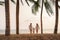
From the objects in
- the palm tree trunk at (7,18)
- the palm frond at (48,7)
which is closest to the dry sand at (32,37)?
the palm tree trunk at (7,18)

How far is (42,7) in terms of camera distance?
1.28 meters

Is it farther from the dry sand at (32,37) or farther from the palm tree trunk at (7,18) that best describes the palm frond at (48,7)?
the palm tree trunk at (7,18)

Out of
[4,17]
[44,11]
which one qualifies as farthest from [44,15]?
[4,17]

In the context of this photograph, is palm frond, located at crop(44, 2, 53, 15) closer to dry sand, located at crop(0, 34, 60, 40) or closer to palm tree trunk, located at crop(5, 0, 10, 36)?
dry sand, located at crop(0, 34, 60, 40)

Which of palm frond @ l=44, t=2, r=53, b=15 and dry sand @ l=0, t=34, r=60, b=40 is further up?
palm frond @ l=44, t=2, r=53, b=15

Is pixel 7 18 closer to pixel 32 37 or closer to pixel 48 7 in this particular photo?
pixel 32 37

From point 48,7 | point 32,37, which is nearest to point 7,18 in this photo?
point 32,37

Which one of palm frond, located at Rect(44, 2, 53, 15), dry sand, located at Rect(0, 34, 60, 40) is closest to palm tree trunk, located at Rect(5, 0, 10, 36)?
dry sand, located at Rect(0, 34, 60, 40)

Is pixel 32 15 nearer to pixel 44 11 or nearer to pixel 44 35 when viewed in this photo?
pixel 44 11

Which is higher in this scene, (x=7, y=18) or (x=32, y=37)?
(x=7, y=18)

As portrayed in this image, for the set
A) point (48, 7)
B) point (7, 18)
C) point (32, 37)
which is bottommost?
point (32, 37)

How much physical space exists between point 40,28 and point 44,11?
174 millimetres

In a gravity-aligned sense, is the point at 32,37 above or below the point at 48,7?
below

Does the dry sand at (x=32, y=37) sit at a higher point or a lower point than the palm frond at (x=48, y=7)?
lower
